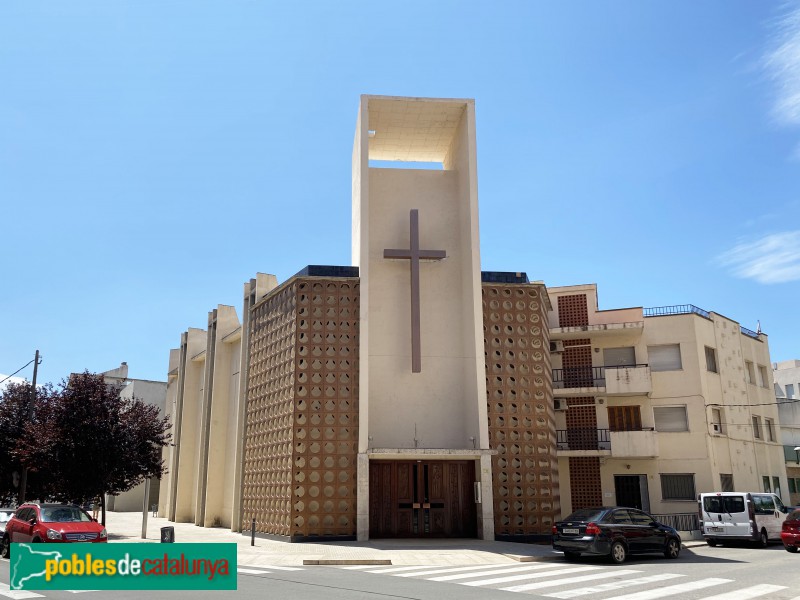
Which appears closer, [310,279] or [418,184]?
[310,279]

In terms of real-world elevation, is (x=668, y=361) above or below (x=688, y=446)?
above

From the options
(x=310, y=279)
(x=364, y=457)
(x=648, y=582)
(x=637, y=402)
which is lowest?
(x=648, y=582)

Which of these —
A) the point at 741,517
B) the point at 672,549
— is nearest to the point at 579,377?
the point at 741,517

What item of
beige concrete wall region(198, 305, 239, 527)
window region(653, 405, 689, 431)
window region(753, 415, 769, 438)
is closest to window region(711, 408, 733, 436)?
window region(653, 405, 689, 431)

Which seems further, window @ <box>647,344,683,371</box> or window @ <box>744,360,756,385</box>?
window @ <box>744,360,756,385</box>

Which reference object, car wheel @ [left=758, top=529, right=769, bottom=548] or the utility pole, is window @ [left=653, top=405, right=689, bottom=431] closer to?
car wheel @ [left=758, top=529, right=769, bottom=548]

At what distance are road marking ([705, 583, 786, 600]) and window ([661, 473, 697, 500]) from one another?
66.0 feet

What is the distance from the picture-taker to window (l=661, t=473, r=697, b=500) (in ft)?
105

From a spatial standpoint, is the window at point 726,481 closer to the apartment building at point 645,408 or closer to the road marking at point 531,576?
the apartment building at point 645,408

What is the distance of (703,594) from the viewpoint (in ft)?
39.4

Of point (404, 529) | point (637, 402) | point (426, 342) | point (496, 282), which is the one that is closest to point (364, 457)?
point (404, 529)

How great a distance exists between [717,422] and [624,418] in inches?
170

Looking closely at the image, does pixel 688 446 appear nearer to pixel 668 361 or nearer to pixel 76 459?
pixel 668 361

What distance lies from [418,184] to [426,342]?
6.04m
